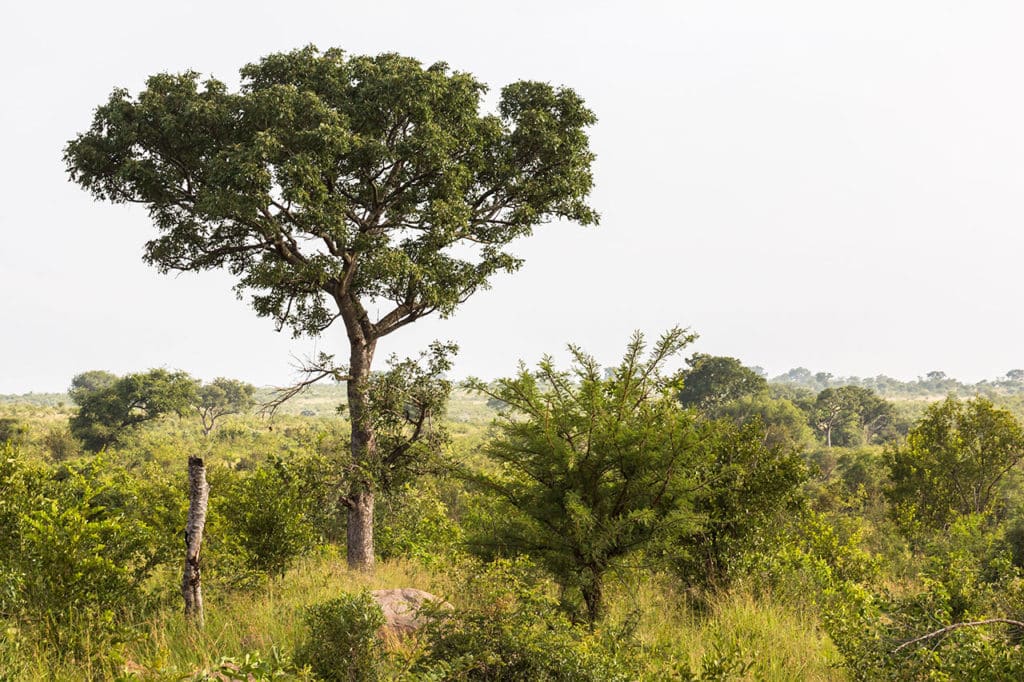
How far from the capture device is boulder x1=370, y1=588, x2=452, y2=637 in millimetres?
6633

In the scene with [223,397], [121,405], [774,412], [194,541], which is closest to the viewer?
[194,541]

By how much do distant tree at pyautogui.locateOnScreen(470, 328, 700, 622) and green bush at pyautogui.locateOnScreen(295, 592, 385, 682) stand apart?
5.05 feet

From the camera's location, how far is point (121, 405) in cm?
4150

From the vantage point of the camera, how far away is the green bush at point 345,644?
17.4 feet

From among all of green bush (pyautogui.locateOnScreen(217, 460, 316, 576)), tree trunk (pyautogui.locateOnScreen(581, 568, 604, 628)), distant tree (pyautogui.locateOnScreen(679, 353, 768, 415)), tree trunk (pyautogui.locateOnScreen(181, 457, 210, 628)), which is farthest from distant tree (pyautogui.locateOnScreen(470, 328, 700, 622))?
distant tree (pyautogui.locateOnScreen(679, 353, 768, 415))

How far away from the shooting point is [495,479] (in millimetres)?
7176

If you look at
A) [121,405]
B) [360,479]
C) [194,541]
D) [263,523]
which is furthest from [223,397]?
[194,541]

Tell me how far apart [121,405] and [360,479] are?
3775 cm

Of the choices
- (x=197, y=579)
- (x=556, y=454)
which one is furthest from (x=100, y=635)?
(x=556, y=454)

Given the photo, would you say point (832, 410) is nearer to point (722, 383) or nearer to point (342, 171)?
point (722, 383)

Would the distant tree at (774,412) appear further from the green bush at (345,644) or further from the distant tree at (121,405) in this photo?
the green bush at (345,644)

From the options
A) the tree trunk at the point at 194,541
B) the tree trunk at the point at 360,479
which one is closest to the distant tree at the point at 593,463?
the tree trunk at the point at 194,541

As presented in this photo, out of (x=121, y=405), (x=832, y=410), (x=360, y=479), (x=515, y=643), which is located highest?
(x=121, y=405)

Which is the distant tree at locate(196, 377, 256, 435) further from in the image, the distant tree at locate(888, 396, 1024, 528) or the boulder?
the boulder
